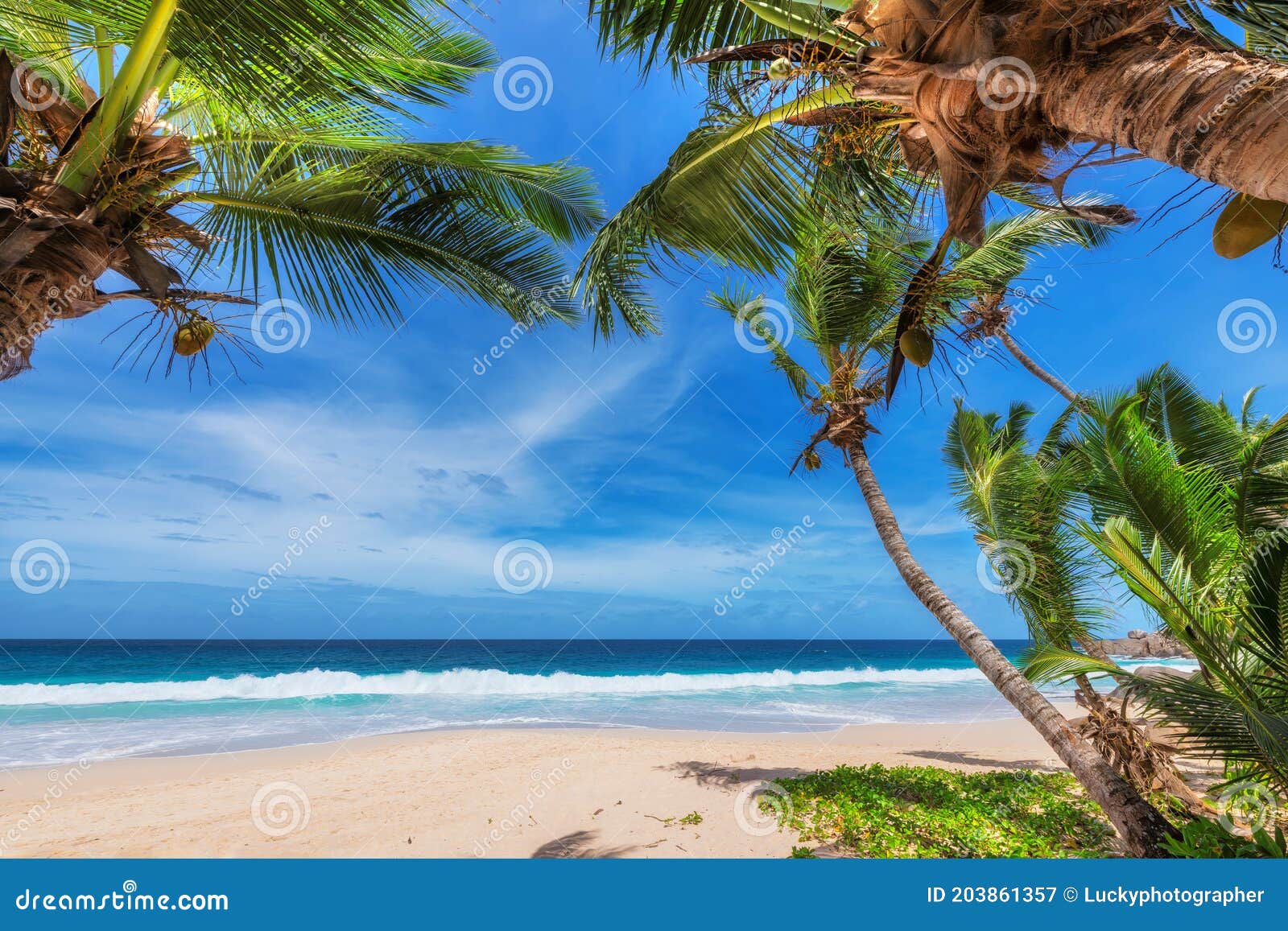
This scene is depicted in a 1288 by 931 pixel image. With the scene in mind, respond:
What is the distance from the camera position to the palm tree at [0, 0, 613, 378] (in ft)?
8.39

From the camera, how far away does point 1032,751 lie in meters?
10.9

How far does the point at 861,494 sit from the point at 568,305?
386cm

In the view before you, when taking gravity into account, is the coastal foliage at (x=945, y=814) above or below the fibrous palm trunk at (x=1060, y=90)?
below

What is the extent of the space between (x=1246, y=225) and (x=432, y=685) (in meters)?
26.0

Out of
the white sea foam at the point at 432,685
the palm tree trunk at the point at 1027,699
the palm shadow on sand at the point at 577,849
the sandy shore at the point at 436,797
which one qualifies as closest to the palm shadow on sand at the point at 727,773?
the sandy shore at the point at 436,797

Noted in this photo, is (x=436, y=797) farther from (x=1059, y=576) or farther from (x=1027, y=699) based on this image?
(x=1059, y=576)

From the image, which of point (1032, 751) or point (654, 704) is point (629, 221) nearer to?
point (1032, 751)

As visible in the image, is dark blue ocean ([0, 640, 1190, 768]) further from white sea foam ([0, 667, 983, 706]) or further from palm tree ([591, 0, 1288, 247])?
palm tree ([591, 0, 1288, 247])

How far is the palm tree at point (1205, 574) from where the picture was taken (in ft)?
10.2

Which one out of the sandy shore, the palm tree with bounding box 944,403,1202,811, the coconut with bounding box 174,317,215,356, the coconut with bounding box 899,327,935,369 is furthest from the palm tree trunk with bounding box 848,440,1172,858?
the coconut with bounding box 174,317,215,356

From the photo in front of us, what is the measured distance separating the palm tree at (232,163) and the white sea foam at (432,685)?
62.0ft

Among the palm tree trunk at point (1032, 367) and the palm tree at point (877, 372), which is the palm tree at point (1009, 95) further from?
the palm tree trunk at point (1032, 367)
